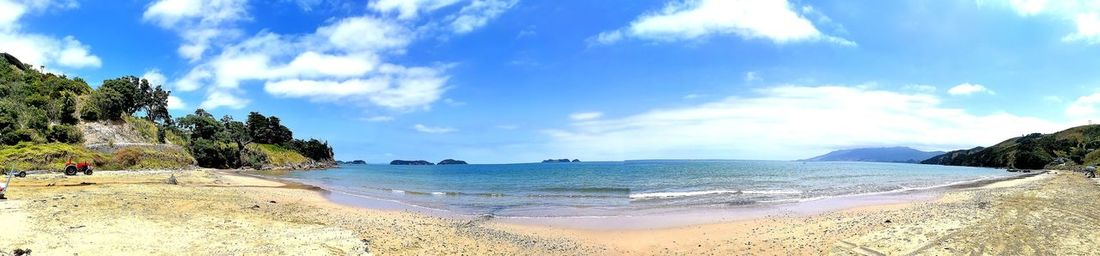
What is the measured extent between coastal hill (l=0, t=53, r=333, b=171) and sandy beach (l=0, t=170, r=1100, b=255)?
34.6 meters

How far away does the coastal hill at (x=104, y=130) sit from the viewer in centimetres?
4944

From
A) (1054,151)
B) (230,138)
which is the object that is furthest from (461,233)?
(1054,151)

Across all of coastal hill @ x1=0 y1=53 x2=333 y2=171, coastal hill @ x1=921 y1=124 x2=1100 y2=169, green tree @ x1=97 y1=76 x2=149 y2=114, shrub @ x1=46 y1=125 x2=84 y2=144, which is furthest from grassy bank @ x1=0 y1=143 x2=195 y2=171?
coastal hill @ x1=921 y1=124 x2=1100 y2=169

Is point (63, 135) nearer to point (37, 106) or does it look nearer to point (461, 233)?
point (37, 106)

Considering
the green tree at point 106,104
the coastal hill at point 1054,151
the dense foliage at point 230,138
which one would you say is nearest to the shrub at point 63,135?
the green tree at point 106,104

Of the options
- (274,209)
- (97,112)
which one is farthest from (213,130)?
(274,209)

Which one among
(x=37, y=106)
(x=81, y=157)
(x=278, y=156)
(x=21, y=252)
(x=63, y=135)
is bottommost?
(x=21, y=252)

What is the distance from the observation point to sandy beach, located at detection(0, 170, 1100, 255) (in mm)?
12070

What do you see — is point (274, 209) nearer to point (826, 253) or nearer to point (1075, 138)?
point (826, 253)

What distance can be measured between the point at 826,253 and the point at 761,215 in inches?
387

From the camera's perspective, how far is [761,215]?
22984mm

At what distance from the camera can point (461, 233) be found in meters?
17.6

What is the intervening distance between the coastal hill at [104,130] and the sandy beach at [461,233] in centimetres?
3464

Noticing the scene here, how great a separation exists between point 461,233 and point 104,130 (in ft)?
250
